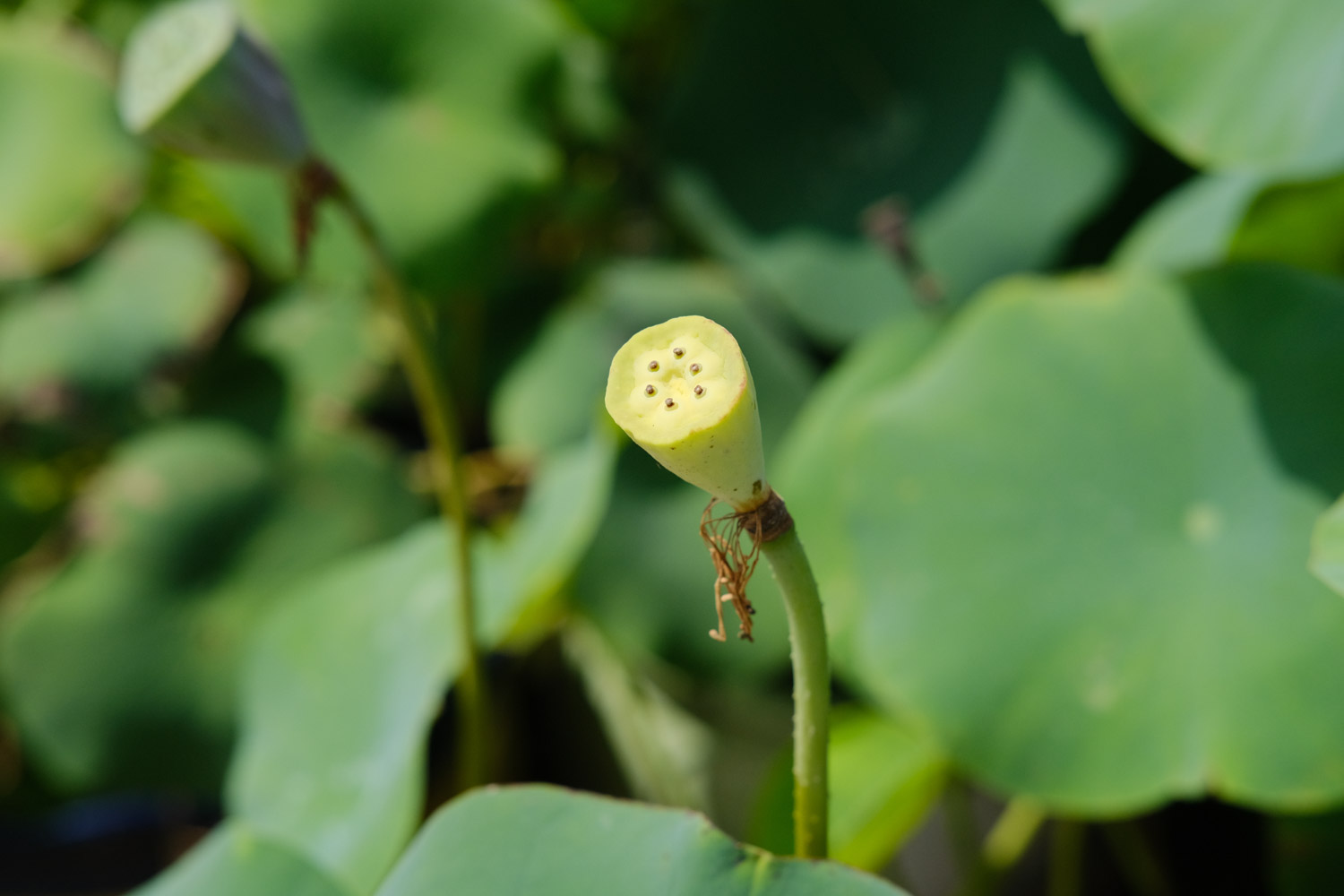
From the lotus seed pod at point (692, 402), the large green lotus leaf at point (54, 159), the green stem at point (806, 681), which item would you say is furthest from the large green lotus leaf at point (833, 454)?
the large green lotus leaf at point (54, 159)

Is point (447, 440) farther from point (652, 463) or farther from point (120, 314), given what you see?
point (120, 314)

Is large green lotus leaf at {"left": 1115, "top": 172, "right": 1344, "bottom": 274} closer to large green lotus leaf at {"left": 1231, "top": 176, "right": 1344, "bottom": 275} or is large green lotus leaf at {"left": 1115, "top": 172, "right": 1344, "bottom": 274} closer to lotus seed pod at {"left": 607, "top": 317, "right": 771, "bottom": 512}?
large green lotus leaf at {"left": 1231, "top": 176, "right": 1344, "bottom": 275}

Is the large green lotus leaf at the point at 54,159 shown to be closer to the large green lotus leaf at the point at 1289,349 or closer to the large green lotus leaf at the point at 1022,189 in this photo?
the large green lotus leaf at the point at 1022,189

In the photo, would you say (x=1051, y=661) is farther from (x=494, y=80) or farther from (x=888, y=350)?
(x=494, y=80)

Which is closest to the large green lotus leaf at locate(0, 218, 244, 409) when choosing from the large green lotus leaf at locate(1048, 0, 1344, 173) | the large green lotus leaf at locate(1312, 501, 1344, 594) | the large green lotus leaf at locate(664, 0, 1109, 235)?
the large green lotus leaf at locate(664, 0, 1109, 235)

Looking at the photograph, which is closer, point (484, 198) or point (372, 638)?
point (372, 638)

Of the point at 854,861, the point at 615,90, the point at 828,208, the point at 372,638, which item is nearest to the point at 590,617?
the point at 372,638

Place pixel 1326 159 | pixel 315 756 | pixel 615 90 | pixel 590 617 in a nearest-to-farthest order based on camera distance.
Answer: pixel 1326 159 → pixel 315 756 → pixel 590 617 → pixel 615 90
